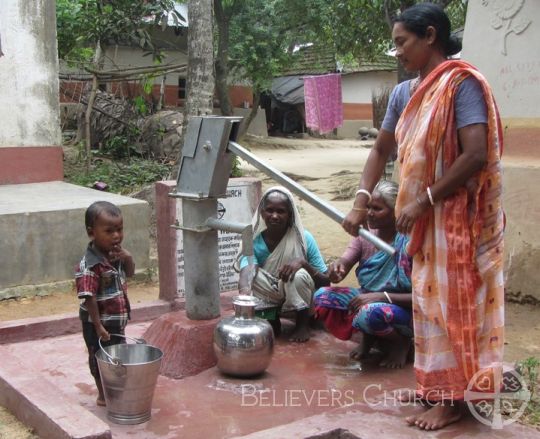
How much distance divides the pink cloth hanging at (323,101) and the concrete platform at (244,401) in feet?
52.4

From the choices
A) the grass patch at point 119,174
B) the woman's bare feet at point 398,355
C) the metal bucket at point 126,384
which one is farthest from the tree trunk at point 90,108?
the metal bucket at point 126,384

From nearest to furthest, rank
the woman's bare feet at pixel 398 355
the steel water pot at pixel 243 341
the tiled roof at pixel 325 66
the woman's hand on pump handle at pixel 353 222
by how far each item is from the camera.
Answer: the woman's hand on pump handle at pixel 353 222, the steel water pot at pixel 243 341, the woman's bare feet at pixel 398 355, the tiled roof at pixel 325 66

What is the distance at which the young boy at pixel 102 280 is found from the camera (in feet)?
9.48

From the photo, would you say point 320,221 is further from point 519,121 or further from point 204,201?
point 204,201

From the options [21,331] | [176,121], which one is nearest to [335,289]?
[21,331]

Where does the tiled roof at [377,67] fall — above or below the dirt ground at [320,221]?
above

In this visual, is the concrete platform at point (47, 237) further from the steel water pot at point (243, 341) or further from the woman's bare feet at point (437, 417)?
the woman's bare feet at point (437, 417)

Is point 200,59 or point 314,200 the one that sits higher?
point 200,59

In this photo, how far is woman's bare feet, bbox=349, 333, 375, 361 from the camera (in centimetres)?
356

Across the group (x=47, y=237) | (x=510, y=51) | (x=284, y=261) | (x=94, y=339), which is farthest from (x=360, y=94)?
(x=94, y=339)

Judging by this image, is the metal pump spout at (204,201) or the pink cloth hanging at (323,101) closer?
the metal pump spout at (204,201)

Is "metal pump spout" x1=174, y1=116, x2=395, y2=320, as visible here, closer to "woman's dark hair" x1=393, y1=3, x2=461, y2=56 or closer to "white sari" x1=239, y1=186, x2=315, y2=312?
"white sari" x1=239, y1=186, x2=315, y2=312

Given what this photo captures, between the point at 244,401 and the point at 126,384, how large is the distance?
0.60m

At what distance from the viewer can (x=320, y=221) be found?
916 cm
